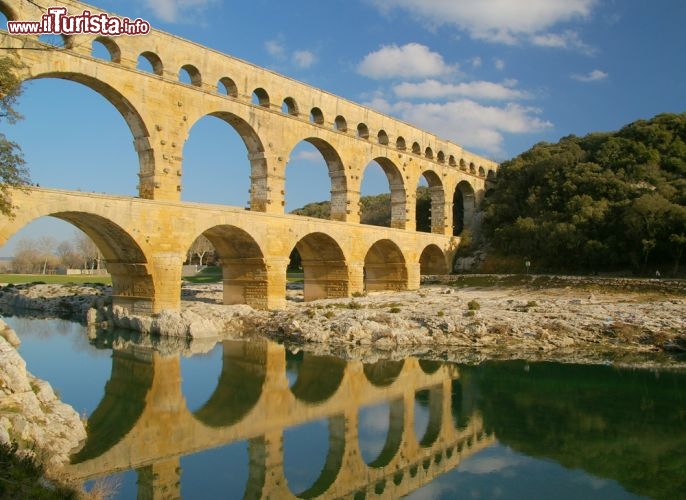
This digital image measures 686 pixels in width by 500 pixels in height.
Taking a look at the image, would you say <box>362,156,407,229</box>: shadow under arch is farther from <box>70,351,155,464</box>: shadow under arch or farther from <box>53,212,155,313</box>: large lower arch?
<box>70,351,155,464</box>: shadow under arch

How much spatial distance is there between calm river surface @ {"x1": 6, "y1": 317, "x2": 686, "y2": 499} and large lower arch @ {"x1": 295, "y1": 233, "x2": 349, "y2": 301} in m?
10.6

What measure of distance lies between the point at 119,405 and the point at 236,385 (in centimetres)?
285

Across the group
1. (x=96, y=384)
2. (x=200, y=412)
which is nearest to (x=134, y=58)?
(x=96, y=384)

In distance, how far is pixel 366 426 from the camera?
11109 millimetres

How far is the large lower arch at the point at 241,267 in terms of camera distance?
23.6 meters

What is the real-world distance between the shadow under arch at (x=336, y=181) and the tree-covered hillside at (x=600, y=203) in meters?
11.6

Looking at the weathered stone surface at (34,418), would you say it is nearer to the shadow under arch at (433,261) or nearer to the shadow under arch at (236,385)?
the shadow under arch at (236,385)

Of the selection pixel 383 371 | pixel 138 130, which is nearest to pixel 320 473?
pixel 383 371

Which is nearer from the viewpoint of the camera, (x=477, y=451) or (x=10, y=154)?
(x=477, y=451)

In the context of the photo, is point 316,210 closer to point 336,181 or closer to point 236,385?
point 336,181

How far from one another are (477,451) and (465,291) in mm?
20047

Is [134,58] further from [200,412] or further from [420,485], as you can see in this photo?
[420,485]

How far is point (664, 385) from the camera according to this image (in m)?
13.7

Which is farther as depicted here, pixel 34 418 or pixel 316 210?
pixel 316 210
